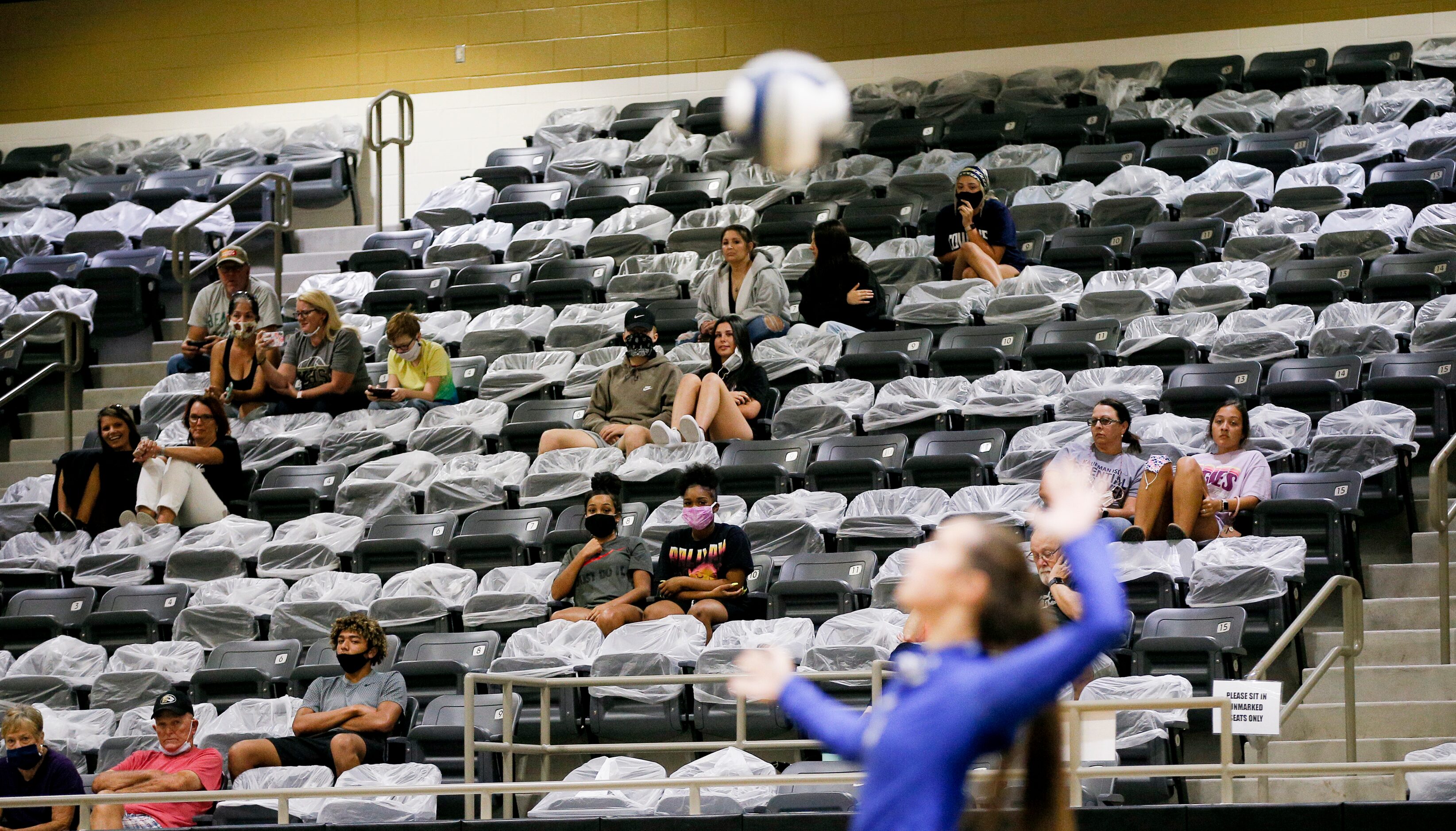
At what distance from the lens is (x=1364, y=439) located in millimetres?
7500

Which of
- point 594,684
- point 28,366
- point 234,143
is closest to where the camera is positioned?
point 594,684

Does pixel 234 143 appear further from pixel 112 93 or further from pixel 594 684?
pixel 594 684

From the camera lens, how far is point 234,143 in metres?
14.3

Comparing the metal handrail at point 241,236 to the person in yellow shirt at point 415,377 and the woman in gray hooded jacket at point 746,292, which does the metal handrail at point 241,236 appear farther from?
the woman in gray hooded jacket at point 746,292

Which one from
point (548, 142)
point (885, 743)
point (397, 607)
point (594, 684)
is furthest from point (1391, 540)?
point (548, 142)

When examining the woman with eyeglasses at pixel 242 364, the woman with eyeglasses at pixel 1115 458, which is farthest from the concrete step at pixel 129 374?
the woman with eyeglasses at pixel 1115 458

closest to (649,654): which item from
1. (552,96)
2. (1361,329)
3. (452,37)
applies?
(1361,329)

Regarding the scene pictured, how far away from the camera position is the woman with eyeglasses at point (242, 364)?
1017 cm

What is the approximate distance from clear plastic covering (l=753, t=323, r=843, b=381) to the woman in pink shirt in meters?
2.43

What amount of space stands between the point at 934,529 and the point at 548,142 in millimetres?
7152

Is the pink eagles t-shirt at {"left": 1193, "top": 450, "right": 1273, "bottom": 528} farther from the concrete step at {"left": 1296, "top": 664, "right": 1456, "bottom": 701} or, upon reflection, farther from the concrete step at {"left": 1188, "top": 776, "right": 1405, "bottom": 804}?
the concrete step at {"left": 1188, "top": 776, "right": 1405, "bottom": 804}

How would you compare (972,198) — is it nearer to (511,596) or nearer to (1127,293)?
→ (1127,293)

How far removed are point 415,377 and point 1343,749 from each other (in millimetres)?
5648

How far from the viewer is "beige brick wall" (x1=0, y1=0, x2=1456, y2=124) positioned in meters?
13.5
